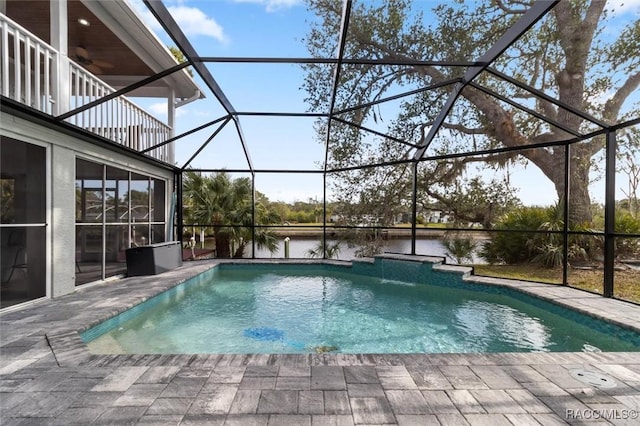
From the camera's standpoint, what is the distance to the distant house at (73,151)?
13.4 feet

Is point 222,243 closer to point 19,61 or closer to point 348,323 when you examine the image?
point 348,323

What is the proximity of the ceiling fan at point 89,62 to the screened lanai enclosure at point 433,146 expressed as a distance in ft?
4.21

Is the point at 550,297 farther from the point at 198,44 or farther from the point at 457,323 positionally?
the point at 198,44

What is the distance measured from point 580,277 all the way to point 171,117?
10.4m

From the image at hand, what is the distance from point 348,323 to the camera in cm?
477

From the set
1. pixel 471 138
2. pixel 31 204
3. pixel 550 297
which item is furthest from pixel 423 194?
pixel 31 204

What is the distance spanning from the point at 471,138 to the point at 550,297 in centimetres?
696

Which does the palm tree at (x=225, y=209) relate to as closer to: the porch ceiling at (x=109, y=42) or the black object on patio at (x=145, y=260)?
the black object on patio at (x=145, y=260)

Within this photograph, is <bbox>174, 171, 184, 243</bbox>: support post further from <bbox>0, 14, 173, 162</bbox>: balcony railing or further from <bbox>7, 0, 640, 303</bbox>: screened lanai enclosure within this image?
<bbox>0, 14, 173, 162</bbox>: balcony railing

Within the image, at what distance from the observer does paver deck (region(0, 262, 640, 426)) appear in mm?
2002

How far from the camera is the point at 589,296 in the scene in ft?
16.8

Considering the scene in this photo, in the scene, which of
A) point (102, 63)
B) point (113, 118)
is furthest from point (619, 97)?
point (102, 63)

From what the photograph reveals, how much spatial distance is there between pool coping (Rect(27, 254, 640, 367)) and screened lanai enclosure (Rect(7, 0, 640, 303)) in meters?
1.67

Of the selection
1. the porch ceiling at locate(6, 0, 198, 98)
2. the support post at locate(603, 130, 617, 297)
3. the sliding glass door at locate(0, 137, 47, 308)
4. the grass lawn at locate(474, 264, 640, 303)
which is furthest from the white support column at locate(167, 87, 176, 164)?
the support post at locate(603, 130, 617, 297)
